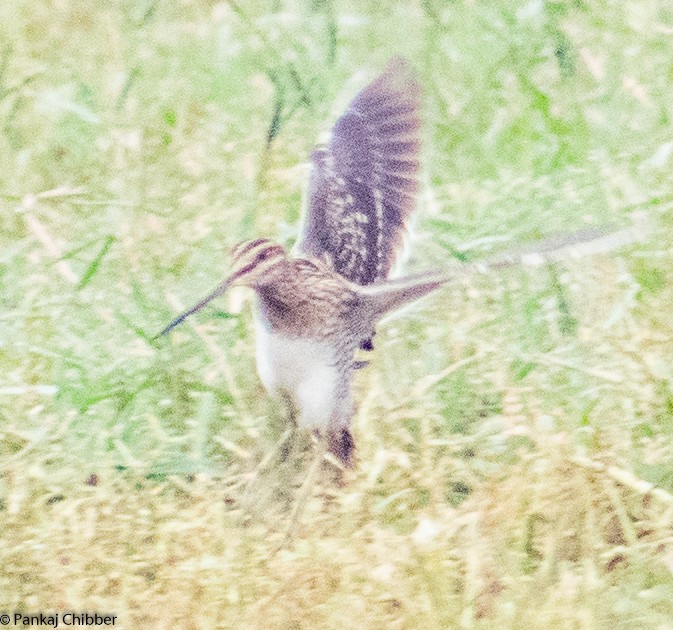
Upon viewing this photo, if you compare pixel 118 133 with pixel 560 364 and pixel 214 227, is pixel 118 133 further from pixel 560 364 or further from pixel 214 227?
pixel 560 364

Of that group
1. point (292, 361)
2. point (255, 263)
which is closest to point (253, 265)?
point (255, 263)

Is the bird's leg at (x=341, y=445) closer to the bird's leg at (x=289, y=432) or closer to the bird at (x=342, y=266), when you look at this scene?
the bird at (x=342, y=266)

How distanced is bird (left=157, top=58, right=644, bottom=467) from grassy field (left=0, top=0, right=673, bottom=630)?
98 mm

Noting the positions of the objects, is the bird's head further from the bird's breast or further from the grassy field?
the grassy field

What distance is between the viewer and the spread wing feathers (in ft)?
11.7

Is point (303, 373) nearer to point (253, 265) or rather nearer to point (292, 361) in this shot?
point (292, 361)

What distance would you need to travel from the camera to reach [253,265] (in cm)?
321

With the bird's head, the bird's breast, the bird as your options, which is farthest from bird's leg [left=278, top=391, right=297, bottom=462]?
the bird's head

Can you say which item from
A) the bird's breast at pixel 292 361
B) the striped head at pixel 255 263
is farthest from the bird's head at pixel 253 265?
the bird's breast at pixel 292 361

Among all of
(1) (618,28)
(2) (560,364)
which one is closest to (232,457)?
(2) (560,364)

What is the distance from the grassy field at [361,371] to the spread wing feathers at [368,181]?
0.26 ft

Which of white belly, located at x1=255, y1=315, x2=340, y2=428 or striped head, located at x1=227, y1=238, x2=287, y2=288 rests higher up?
striped head, located at x1=227, y1=238, x2=287, y2=288

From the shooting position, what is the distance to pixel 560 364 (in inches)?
136

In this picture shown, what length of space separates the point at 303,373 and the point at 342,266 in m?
0.46
